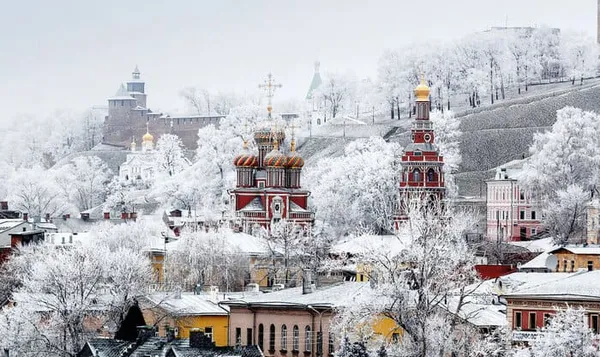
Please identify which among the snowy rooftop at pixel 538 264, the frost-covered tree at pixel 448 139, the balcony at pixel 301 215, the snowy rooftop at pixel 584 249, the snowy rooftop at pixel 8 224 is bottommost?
the snowy rooftop at pixel 538 264

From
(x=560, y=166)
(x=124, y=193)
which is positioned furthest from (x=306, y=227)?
(x=124, y=193)

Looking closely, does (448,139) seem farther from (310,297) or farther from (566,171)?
(310,297)

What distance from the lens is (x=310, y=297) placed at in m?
75.9

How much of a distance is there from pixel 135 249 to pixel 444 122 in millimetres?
47366

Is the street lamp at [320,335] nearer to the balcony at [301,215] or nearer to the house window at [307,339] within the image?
the house window at [307,339]

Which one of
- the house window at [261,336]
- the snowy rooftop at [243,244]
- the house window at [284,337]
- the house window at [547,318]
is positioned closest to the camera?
the house window at [547,318]

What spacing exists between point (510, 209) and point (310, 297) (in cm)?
6428

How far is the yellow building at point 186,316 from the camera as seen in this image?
7762cm

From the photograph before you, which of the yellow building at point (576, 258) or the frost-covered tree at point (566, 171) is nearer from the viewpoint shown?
the yellow building at point (576, 258)

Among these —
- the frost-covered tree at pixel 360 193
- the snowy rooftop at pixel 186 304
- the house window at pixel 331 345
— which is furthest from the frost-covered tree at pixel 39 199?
the house window at pixel 331 345

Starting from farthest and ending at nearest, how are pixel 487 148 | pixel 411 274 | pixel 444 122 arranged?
1. pixel 487 148
2. pixel 444 122
3. pixel 411 274

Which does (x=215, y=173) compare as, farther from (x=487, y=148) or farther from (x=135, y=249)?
(x=135, y=249)

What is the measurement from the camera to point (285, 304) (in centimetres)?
7494

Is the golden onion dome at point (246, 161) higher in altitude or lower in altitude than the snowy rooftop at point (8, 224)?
higher
